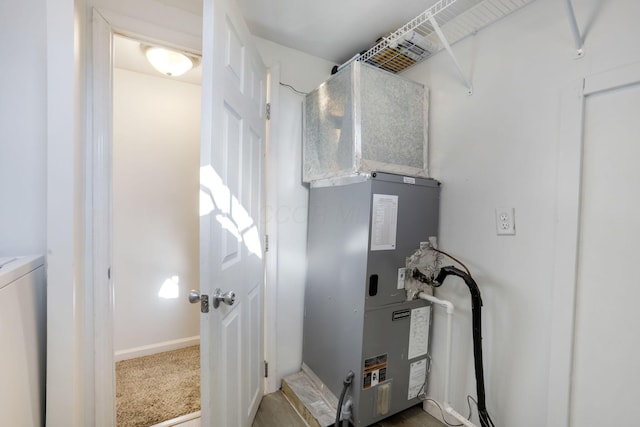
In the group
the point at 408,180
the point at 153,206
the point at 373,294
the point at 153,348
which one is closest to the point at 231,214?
the point at 373,294

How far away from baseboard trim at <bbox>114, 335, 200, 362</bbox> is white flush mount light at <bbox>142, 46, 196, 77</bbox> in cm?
220

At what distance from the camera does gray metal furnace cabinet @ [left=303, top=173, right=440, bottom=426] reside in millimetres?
1333

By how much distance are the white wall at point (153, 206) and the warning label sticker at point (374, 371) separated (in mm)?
1698

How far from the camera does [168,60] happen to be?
5.58 feet

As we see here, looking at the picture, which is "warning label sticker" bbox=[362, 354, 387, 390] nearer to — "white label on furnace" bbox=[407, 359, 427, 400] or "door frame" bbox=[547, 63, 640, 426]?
"white label on furnace" bbox=[407, 359, 427, 400]

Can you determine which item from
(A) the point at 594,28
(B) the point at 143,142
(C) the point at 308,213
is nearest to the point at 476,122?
(A) the point at 594,28

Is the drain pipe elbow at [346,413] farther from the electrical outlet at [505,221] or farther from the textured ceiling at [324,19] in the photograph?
the textured ceiling at [324,19]

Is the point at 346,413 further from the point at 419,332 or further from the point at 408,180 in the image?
the point at 408,180

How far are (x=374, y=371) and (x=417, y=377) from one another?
14.1 inches

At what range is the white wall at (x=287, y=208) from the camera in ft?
5.66

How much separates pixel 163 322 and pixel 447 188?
250 cm

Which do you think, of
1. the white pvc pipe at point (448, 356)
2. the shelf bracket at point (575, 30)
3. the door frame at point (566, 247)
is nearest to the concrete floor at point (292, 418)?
the white pvc pipe at point (448, 356)

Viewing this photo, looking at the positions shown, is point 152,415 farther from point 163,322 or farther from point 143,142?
point 143,142

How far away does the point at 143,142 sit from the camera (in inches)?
84.7
